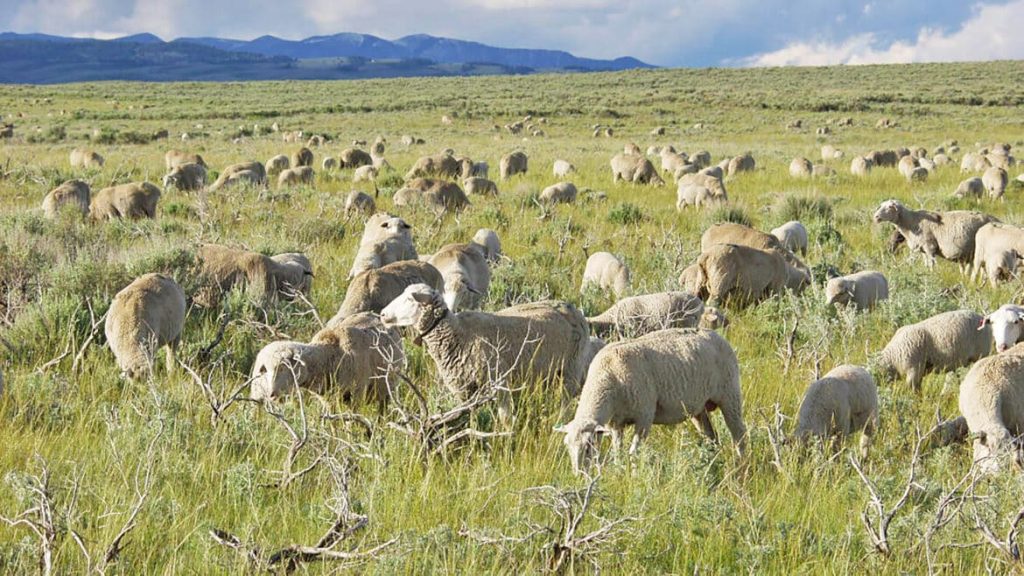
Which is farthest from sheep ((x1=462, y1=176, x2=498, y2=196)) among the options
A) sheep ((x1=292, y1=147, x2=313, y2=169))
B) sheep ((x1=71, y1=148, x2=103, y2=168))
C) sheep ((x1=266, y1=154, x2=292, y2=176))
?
sheep ((x1=71, y1=148, x2=103, y2=168))

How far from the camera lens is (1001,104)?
68.3 m

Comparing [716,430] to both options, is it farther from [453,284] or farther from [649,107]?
[649,107]

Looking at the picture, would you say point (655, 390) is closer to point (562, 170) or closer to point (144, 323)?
point (144, 323)

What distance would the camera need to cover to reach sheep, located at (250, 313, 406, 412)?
568 centimetres

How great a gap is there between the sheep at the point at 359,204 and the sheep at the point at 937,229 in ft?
28.6

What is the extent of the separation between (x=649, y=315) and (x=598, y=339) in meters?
1.14

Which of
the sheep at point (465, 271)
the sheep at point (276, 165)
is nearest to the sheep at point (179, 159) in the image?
the sheep at point (276, 165)

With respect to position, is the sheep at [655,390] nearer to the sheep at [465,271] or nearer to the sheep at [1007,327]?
the sheep at [1007,327]

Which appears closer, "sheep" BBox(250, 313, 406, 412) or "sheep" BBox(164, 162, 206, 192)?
"sheep" BBox(250, 313, 406, 412)

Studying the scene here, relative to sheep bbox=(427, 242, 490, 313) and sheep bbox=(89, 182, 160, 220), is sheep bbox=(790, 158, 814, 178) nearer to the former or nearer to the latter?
sheep bbox=(89, 182, 160, 220)

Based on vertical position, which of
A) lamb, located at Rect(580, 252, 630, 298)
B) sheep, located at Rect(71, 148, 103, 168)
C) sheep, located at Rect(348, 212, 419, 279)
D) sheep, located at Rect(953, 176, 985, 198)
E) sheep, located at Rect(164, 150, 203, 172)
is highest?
sheep, located at Rect(953, 176, 985, 198)

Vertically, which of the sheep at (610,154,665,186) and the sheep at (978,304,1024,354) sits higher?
the sheep at (978,304,1024,354)

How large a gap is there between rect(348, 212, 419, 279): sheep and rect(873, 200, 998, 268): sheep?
7.66m

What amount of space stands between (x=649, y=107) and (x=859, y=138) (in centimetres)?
2629
